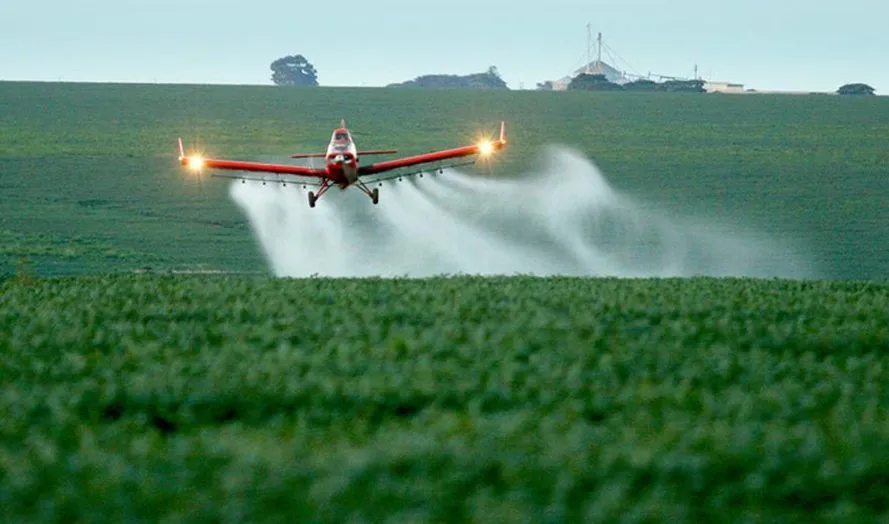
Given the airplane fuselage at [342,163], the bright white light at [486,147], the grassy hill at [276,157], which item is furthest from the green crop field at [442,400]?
the grassy hill at [276,157]

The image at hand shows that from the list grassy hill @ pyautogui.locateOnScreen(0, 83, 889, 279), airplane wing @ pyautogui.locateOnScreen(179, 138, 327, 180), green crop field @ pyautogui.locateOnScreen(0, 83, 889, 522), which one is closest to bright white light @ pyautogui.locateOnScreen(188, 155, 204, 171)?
airplane wing @ pyautogui.locateOnScreen(179, 138, 327, 180)

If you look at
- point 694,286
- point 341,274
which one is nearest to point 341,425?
point 694,286

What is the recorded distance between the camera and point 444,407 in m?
23.1

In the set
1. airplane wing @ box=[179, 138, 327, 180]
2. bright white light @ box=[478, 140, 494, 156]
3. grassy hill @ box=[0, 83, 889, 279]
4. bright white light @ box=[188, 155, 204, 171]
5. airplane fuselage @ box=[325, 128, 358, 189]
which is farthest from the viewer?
grassy hill @ box=[0, 83, 889, 279]

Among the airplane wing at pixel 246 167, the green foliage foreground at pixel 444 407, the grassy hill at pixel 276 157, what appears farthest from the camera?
the grassy hill at pixel 276 157

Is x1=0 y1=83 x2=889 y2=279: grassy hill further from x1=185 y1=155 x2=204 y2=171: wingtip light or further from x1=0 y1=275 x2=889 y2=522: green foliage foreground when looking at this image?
x1=0 y1=275 x2=889 y2=522: green foliage foreground

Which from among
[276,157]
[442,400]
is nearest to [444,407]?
[442,400]

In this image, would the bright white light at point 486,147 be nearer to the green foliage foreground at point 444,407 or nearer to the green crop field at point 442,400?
the green crop field at point 442,400

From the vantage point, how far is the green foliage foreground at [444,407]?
17266 millimetres

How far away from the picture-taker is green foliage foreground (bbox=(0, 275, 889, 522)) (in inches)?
680

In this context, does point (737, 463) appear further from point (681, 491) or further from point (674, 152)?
point (674, 152)

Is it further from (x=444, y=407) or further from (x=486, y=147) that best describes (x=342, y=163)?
(x=444, y=407)

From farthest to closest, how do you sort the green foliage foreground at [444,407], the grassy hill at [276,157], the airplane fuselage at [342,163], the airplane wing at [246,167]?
the grassy hill at [276,157] < the airplane wing at [246,167] < the airplane fuselage at [342,163] < the green foliage foreground at [444,407]

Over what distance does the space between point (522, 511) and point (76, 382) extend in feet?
35.0
